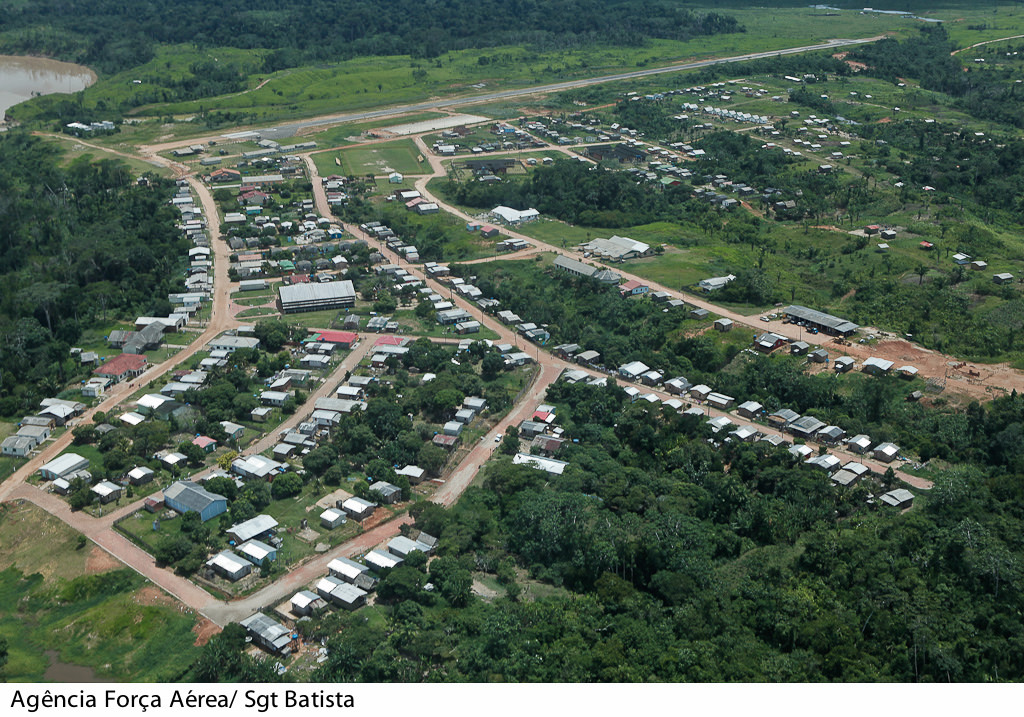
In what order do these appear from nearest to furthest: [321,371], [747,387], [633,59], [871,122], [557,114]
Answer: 1. [747,387]
2. [321,371]
3. [871,122]
4. [557,114]
5. [633,59]

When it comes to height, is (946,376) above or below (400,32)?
below

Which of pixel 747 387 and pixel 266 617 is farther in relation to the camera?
pixel 747 387

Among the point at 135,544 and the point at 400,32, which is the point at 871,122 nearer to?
the point at 400,32

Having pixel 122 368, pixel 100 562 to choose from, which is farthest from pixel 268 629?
pixel 122 368

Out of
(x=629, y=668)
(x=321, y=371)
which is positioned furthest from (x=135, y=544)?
(x=629, y=668)

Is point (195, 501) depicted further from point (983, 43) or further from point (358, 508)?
point (983, 43)

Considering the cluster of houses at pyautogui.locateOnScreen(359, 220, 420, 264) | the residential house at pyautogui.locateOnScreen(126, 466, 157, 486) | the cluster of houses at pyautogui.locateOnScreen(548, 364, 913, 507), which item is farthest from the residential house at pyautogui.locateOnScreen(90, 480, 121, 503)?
the cluster of houses at pyautogui.locateOnScreen(359, 220, 420, 264)

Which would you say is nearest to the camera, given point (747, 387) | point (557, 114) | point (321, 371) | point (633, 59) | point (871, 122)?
point (747, 387)
